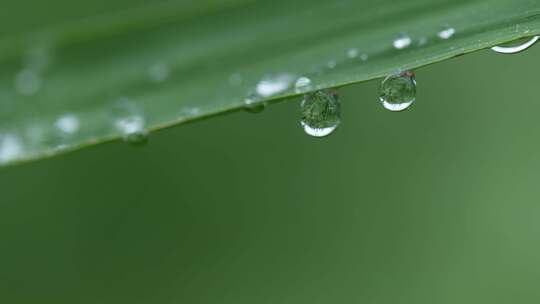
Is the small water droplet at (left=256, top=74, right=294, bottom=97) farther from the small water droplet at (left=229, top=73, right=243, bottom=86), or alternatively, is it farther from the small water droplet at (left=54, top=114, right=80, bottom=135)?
the small water droplet at (left=54, top=114, right=80, bottom=135)

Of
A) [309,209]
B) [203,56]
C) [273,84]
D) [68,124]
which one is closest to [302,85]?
[273,84]

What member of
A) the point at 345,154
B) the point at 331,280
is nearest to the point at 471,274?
the point at 331,280

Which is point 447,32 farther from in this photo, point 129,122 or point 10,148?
point 10,148

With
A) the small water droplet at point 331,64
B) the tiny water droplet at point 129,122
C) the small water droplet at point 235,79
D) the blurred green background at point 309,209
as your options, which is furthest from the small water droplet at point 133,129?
the blurred green background at point 309,209

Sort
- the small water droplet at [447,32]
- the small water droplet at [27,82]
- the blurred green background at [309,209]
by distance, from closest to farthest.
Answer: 1. the small water droplet at [447,32]
2. the small water droplet at [27,82]
3. the blurred green background at [309,209]

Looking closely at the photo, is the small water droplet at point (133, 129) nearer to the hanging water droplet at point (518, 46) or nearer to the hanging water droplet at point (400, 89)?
the hanging water droplet at point (400, 89)

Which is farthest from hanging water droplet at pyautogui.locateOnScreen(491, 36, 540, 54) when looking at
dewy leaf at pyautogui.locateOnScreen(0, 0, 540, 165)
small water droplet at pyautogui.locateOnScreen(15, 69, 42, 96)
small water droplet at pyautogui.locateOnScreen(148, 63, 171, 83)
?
small water droplet at pyautogui.locateOnScreen(15, 69, 42, 96)
